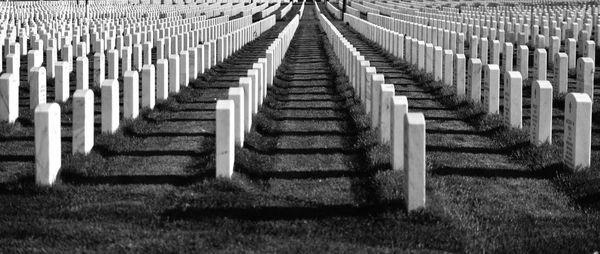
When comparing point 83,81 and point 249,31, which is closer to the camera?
point 83,81

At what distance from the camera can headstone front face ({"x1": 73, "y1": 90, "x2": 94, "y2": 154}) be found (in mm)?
8758

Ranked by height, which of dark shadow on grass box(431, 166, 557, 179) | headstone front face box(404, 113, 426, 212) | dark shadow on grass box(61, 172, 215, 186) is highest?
headstone front face box(404, 113, 426, 212)

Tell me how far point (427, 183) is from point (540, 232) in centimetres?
161

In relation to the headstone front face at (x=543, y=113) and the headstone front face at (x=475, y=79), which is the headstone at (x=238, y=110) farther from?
the headstone front face at (x=475, y=79)

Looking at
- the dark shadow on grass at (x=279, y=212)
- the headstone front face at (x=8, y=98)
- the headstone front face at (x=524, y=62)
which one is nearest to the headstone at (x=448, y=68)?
the headstone front face at (x=524, y=62)

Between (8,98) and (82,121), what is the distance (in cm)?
267

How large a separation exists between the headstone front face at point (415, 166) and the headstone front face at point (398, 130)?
0.99 metres

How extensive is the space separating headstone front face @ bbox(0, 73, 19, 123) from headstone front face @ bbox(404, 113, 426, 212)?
5.74 meters

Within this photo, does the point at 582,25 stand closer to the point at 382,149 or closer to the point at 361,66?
the point at 361,66

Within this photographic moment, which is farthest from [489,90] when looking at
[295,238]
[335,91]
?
[295,238]

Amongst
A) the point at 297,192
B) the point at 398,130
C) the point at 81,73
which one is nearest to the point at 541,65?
the point at 81,73

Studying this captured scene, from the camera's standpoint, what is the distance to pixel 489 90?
12047 millimetres

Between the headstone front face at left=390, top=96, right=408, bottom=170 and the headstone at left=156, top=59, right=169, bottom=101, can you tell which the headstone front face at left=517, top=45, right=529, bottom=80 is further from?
the headstone front face at left=390, top=96, right=408, bottom=170

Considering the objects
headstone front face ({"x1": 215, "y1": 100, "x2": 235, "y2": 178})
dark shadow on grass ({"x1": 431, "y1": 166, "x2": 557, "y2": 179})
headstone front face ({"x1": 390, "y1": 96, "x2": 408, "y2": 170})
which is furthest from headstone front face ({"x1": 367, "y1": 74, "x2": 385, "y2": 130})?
headstone front face ({"x1": 215, "y1": 100, "x2": 235, "y2": 178})
